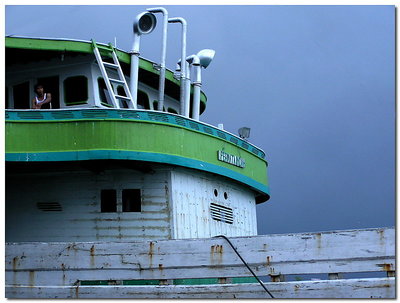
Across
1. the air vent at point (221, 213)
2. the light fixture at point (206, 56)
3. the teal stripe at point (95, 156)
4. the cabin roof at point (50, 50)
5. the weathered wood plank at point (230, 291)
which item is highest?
the light fixture at point (206, 56)

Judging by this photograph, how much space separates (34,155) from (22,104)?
2556 mm

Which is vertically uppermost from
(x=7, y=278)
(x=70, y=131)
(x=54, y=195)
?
(x=70, y=131)

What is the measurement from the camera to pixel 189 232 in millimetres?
14164

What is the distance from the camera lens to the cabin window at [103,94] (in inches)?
602

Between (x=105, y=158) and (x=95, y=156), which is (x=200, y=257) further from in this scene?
(x=95, y=156)

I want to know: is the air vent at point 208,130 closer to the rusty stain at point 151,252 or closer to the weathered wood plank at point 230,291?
the rusty stain at point 151,252

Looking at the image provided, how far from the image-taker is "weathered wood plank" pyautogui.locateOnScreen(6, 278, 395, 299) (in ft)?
34.6

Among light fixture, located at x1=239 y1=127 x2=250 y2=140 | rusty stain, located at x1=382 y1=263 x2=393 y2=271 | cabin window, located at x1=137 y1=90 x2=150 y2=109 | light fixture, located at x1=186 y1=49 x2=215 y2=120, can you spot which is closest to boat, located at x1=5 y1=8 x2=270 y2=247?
light fixture, located at x1=239 y1=127 x2=250 y2=140

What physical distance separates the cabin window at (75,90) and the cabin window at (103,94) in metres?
0.28

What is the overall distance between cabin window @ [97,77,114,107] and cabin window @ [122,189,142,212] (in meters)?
1.99

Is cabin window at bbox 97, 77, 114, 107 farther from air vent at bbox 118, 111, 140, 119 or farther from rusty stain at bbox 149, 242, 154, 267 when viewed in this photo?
rusty stain at bbox 149, 242, 154, 267

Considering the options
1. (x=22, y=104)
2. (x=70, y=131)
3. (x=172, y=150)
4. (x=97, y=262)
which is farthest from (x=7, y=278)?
(x=22, y=104)

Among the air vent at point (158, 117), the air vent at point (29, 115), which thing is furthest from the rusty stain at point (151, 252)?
the air vent at point (29, 115)

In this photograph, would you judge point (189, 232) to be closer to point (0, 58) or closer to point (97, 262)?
point (97, 262)
